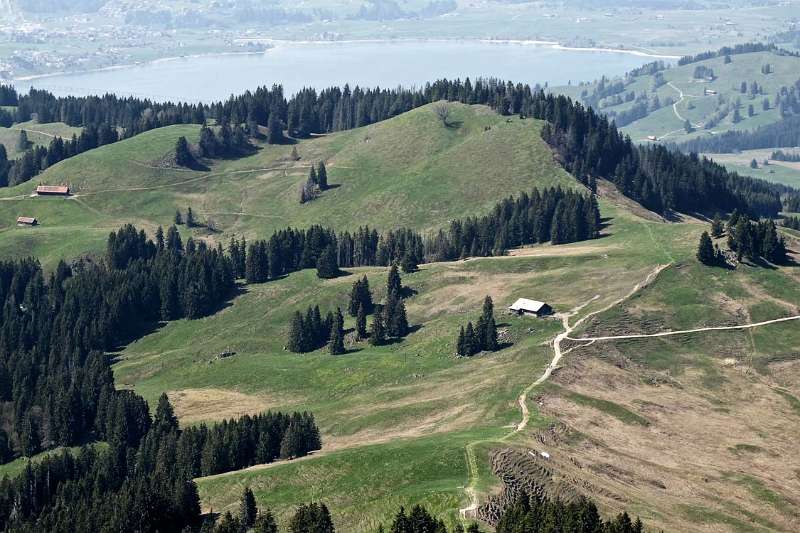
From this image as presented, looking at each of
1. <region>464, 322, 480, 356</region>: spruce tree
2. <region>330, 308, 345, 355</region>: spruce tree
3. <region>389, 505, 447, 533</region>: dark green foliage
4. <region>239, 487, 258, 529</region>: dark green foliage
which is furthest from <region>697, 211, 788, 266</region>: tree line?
<region>389, 505, 447, 533</region>: dark green foliage

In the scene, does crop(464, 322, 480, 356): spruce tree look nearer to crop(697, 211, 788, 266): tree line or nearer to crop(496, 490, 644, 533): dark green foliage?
crop(697, 211, 788, 266): tree line

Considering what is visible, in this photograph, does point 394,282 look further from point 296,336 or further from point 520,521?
point 520,521

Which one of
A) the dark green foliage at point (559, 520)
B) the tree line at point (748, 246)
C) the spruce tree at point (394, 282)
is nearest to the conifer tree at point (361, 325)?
the spruce tree at point (394, 282)

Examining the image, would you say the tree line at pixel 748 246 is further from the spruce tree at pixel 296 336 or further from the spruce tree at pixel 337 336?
the spruce tree at pixel 296 336

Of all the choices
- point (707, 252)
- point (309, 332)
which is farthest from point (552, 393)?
point (309, 332)

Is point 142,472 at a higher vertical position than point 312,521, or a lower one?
lower
